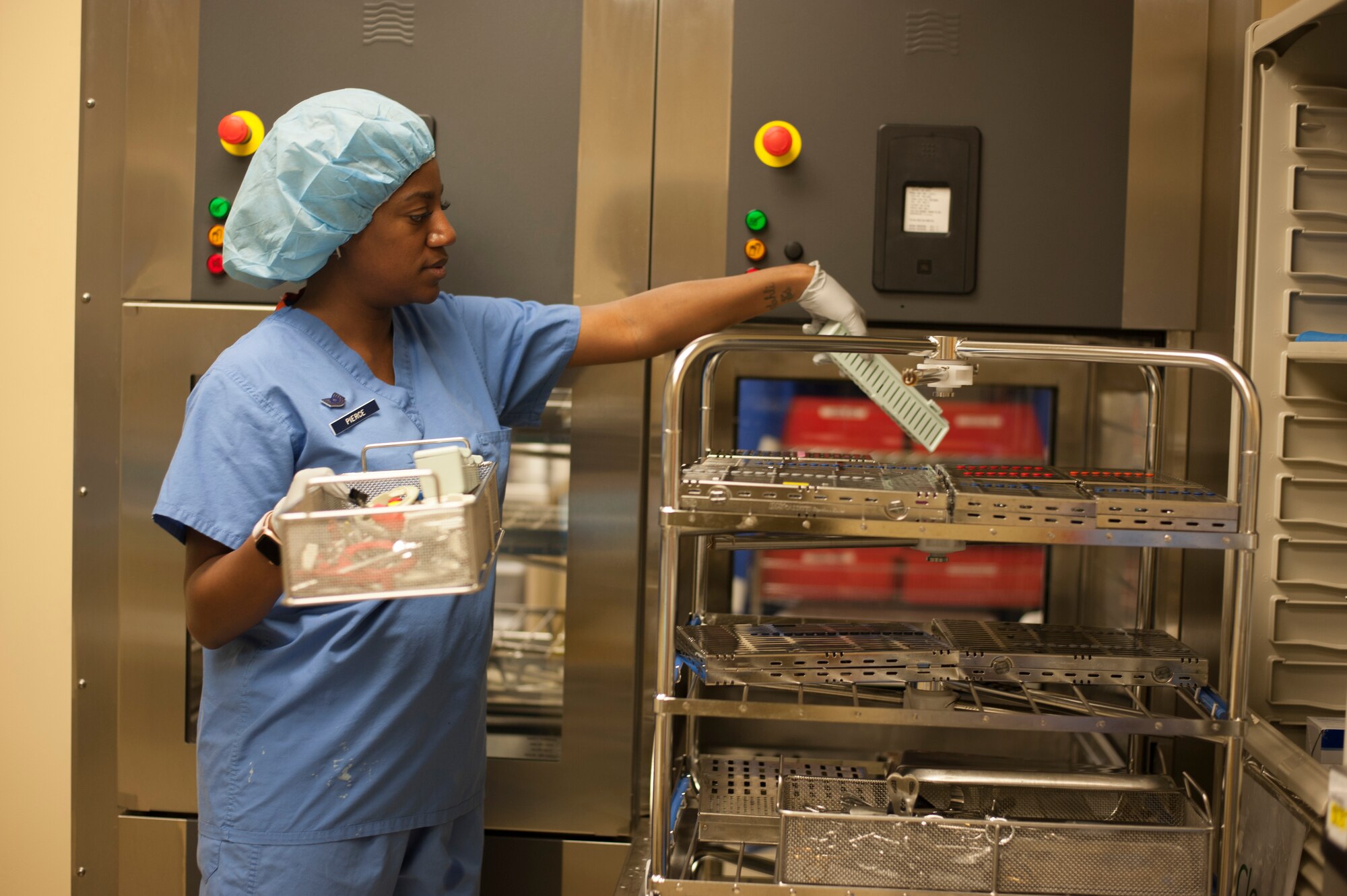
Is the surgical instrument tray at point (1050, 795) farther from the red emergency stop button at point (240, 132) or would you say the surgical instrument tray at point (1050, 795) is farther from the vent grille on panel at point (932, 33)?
the red emergency stop button at point (240, 132)

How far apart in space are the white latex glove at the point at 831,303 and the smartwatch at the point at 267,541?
81 cm

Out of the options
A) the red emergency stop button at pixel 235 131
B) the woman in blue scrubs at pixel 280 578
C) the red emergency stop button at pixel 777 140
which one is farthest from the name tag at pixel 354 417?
the red emergency stop button at pixel 777 140

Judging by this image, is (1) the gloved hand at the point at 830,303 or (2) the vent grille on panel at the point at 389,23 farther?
(2) the vent grille on panel at the point at 389,23

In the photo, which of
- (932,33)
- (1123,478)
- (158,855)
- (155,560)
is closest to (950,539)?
(1123,478)

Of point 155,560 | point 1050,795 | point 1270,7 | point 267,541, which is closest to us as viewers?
point 267,541

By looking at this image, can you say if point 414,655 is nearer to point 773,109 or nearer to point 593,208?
point 593,208

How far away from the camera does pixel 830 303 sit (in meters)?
1.53

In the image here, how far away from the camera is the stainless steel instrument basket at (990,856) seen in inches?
47.6

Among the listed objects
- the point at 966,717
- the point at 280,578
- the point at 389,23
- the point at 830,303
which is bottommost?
the point at 966,717

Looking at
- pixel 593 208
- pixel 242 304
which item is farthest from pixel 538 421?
pixel 242 304

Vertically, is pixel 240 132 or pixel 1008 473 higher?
pixel 240 132

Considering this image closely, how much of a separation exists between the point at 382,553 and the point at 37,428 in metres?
1.10

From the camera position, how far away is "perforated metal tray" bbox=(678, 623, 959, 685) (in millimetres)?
1269

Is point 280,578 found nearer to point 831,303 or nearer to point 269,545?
point 269,545
